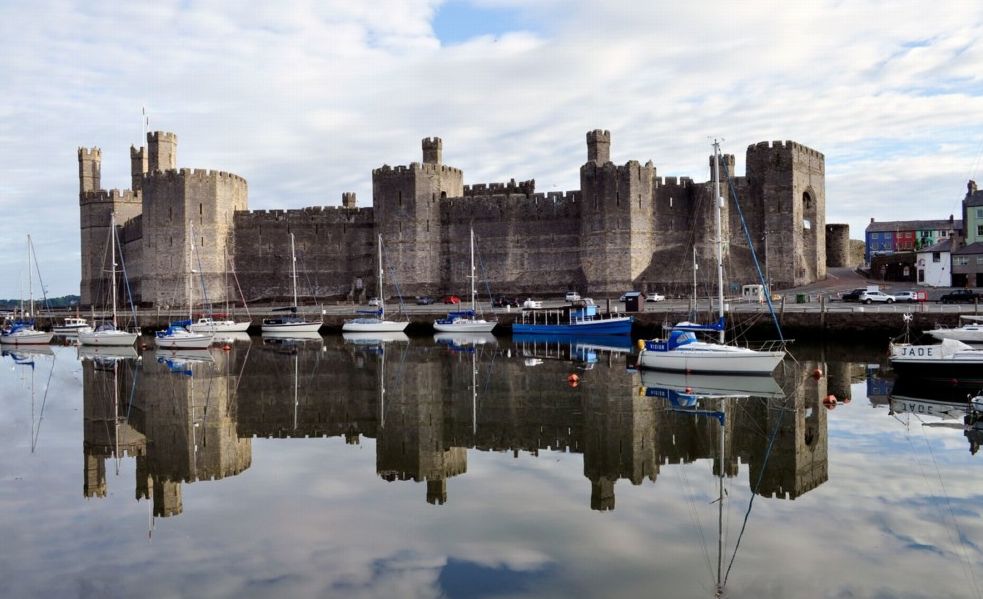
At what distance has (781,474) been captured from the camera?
35.8ft

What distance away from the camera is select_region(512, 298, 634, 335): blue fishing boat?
3441 centimetres

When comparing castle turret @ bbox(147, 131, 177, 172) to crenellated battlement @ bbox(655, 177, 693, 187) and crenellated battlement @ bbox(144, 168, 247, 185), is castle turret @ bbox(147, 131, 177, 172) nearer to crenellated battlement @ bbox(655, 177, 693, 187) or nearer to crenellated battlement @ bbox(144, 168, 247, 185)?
crenellated battlement @ bbox(144, 168, 247, 185)

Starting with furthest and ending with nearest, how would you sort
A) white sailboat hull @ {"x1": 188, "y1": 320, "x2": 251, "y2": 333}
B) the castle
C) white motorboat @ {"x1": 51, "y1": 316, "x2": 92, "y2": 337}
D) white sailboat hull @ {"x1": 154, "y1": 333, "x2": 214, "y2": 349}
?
white motorboat @ {"x1": 51, "y1": 316, "x2": 92, "y2": 337}, the castle, white sailboat hull @ {"x1": 188, "y1": 320, "x2": 251, "y2": 333}, white sailboat hull @ {"x1": 154, "y1": 333, "x2": 214, "y2": 349}

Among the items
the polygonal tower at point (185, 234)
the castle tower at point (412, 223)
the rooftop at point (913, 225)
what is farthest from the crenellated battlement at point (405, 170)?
the rooftop at point (913, 225)

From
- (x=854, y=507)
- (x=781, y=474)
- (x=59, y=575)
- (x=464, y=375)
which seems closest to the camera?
(x=59, y=575)

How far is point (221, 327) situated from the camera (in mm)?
41438

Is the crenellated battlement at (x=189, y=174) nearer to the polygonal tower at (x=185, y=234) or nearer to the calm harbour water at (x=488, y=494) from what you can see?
the polygonal tower at (x=185, y=234)

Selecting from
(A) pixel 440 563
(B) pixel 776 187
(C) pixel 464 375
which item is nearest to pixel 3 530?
(A) pixel 440 563

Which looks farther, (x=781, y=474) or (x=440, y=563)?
(x=781, y=474)

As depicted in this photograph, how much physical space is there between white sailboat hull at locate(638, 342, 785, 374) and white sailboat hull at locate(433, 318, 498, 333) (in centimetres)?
1651

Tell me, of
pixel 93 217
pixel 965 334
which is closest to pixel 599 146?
pixel 965 334

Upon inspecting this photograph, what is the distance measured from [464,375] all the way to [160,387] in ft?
24.0

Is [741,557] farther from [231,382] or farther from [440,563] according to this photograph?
[231,382]

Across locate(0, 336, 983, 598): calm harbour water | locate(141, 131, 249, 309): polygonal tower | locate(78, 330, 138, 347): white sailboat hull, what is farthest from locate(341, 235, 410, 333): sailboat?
locate(0, 336, 983, 598): calm harbour water
